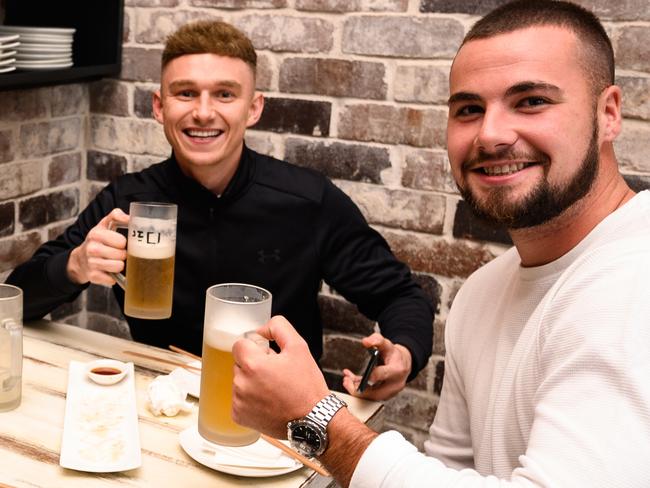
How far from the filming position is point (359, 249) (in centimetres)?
193

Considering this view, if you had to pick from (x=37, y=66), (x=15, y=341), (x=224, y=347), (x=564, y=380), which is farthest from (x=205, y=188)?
(x=564, y=380)

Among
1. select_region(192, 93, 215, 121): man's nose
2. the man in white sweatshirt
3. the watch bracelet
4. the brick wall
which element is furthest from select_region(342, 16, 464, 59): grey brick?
the watch bracelet

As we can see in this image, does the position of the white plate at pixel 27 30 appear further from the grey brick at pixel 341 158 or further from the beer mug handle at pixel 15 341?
the beer mug handle at pixel 15 341

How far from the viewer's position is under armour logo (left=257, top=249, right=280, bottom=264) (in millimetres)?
1914

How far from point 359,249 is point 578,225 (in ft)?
2.69

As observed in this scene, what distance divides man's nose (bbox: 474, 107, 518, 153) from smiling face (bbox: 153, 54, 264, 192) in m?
0.87

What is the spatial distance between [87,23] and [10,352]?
1.43 metres

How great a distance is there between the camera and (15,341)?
125cm

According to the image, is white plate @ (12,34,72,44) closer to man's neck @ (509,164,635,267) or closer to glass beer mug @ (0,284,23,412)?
glass beer mug @ (0,284,23,412)

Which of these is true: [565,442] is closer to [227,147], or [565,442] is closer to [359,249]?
[359,249]

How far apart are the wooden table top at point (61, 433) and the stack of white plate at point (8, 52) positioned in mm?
789

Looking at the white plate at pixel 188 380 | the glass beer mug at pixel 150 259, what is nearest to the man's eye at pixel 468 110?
the glass beer mug at pixel 150 259

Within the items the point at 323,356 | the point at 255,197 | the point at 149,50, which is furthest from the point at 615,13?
the point at 149,50

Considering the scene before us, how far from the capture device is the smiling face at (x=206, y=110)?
1.86 meters
